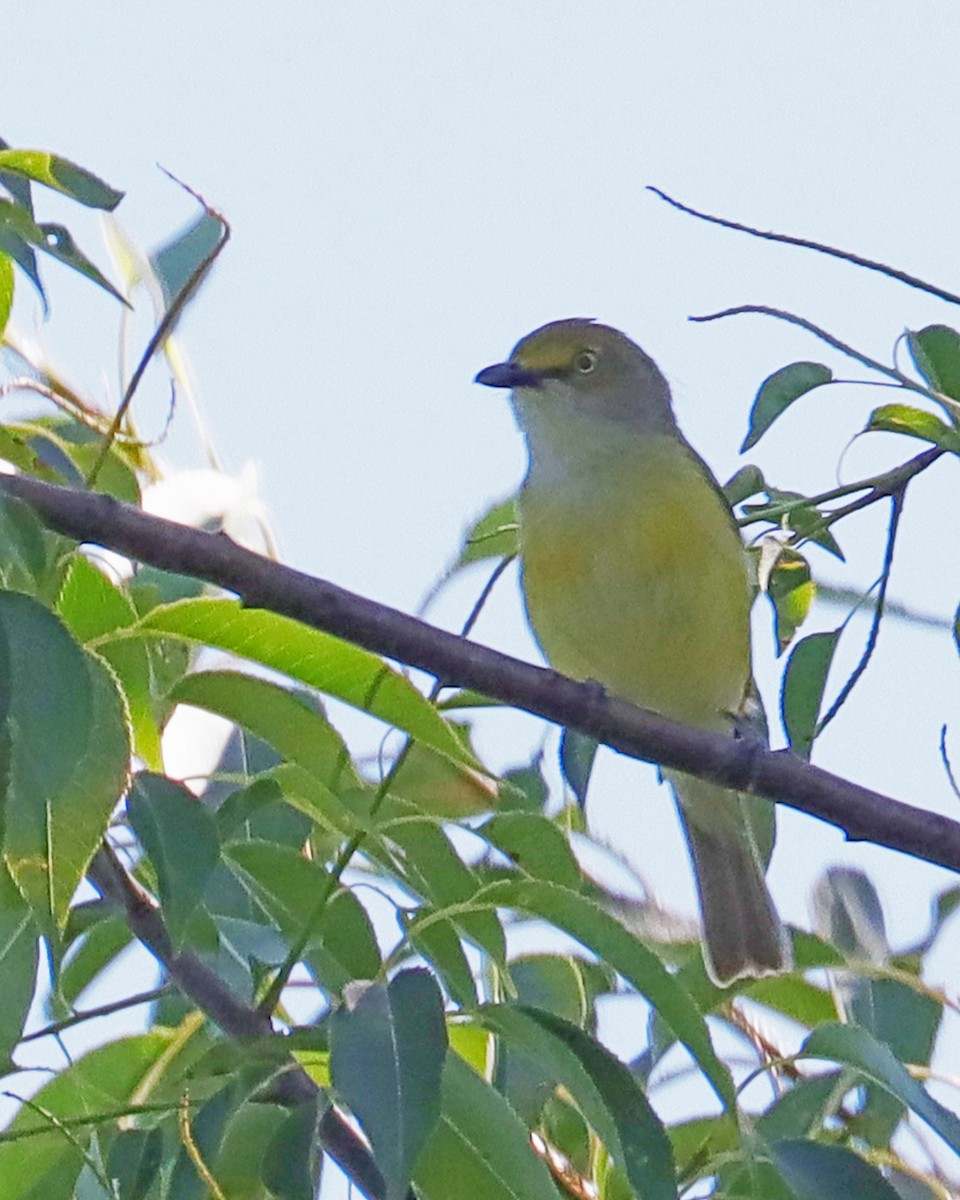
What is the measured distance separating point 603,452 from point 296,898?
2.36 metres

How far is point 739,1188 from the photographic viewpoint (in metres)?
2.17

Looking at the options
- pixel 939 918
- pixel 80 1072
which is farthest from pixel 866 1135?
pixel 80 1072

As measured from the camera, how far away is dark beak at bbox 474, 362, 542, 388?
459 cm

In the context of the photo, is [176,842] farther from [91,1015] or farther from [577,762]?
[577,762]

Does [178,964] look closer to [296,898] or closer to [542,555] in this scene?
[296,898]

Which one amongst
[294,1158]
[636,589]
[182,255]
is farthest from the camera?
[636,589]

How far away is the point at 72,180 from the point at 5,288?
0.39 meters

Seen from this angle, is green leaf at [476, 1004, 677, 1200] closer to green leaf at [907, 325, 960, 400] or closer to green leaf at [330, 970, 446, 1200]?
green leaf at [330, 970, 446, 1200]

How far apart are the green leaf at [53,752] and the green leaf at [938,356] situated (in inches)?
43.6

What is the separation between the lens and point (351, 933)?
2.32 meters

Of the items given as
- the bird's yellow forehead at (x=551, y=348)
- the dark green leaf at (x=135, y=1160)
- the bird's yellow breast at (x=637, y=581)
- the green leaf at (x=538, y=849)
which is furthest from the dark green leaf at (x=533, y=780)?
the bird's yellow forehead at (x=551, y=348)

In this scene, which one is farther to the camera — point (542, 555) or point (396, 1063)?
point (542, 555)

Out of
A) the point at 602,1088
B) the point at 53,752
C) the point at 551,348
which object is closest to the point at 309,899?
the point at 602,1088

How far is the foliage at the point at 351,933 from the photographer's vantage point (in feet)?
6.23
